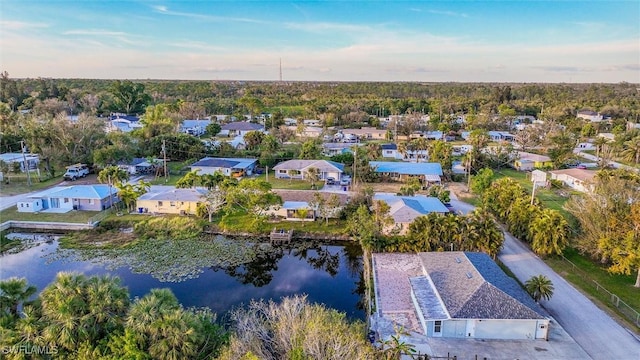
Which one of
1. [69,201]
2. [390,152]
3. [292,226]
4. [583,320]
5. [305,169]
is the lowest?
[583,320]

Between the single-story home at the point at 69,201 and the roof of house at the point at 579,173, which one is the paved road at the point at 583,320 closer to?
the roof of house at the point at 579,173

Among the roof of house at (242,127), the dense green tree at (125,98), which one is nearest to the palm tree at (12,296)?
the roof of house at (242,127)

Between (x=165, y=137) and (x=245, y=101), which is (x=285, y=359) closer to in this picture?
(x=165, y=137)

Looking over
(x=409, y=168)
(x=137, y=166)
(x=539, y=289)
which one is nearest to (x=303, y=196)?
(x=409, y=168)

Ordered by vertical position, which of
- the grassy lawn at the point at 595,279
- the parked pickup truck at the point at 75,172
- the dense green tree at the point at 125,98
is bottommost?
the grassy lawn at the point at 595,279

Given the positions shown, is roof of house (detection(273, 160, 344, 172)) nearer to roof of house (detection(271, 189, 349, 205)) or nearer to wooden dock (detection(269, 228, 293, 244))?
roof of house (detection(271, 189, 349, 205))

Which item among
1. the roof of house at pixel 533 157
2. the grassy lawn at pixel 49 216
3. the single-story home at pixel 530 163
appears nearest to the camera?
the grassy lawn at pixel 49 216

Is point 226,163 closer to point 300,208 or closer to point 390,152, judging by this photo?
point 300,208
